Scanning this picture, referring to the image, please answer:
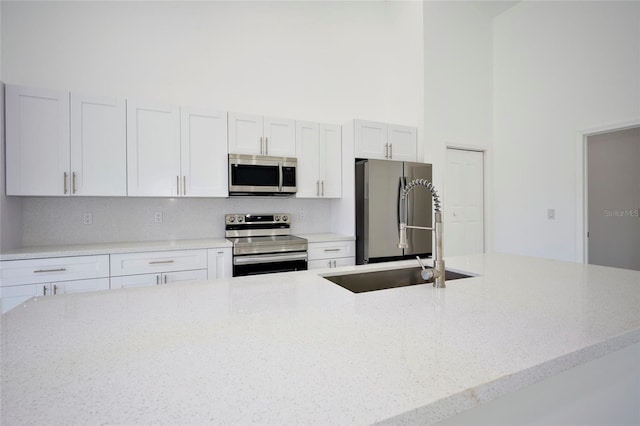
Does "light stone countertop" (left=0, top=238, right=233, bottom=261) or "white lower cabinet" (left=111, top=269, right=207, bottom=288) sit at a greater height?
"light stone countertop" (left=0, top=238, right=233, bottom=261)

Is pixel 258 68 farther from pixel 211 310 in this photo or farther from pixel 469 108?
pixel 211 310

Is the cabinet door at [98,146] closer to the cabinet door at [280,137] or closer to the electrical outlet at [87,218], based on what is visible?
the electrical outlet at [87,218]

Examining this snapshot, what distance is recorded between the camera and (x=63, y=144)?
262 centimetres

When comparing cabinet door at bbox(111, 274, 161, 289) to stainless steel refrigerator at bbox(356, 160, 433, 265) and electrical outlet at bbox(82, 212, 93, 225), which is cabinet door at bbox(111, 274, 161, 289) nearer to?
electrical outlet at bbox(82, 212, 93, 225)

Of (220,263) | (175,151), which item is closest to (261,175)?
(175,151)

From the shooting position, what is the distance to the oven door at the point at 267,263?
117 inches

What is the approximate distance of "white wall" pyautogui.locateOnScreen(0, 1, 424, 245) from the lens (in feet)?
9.47

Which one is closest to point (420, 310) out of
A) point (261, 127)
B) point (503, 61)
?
point (261, 127)

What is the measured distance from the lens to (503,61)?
4.18 meters

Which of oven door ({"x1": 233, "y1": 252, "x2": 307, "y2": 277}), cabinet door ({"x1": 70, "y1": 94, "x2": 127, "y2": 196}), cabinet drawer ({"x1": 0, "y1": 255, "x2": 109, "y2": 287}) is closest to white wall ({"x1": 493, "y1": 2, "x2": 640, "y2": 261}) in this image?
oven door ({"x1": 233, "y1": 252, "x2": 307, "y2": 277})

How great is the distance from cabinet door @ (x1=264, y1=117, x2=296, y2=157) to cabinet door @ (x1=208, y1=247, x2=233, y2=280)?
3.72 feet

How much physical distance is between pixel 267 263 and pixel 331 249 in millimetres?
733

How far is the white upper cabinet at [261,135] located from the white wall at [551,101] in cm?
282

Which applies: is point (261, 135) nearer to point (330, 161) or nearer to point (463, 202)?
point (330, 161)
